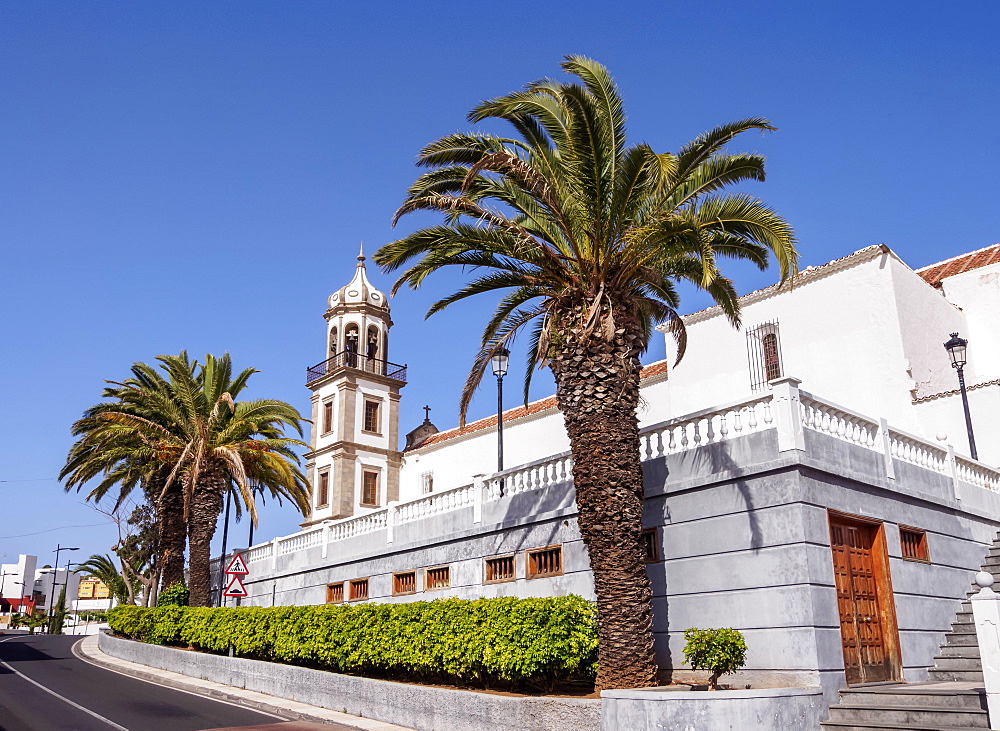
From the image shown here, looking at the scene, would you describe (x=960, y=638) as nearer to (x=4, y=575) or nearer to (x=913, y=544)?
(x=913, y=544)

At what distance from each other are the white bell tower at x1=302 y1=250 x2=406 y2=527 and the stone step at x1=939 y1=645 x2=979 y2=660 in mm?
30113

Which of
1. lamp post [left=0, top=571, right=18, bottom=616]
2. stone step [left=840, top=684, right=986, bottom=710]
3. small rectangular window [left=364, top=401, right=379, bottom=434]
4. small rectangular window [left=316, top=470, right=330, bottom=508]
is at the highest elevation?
small rectangular window [left=364, top=401, right=379, bottom=434]

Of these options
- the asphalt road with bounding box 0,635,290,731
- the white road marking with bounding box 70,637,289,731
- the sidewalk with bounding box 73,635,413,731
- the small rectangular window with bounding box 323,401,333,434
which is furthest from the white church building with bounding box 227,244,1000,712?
the small rectangular window with bounding box 323,401,333,434

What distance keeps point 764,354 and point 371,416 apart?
23318 millimetres

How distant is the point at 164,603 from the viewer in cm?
2716

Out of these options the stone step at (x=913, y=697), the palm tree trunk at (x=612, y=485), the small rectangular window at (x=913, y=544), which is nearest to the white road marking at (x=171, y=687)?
the palm tree trunk at (x=612, y=485)

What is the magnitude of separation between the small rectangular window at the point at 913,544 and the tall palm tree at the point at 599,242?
499cm

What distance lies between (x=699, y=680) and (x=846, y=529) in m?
3.16

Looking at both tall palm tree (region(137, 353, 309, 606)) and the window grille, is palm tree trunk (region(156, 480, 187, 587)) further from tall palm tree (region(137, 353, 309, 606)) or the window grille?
the window grille

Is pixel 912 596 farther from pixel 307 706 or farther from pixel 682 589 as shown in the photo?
pixel 307 706

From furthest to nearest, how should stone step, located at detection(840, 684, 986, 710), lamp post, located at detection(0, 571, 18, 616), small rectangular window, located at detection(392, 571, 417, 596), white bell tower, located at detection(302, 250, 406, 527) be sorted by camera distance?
lamp post, located at detection(0, 571, 18, 616) → white bell tower, located at detection(302, 250, 406, 527) → small rectangular window, located at detection(392, 571, 417, 596) → stone step, located at detection(840, 684, 986, 710)

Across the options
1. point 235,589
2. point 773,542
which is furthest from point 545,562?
point 235,589

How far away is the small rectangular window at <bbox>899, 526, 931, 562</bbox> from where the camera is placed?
45.2 ft

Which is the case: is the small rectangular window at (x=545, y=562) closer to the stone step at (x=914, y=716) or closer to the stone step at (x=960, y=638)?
the stone step at (x=914, y=716)
